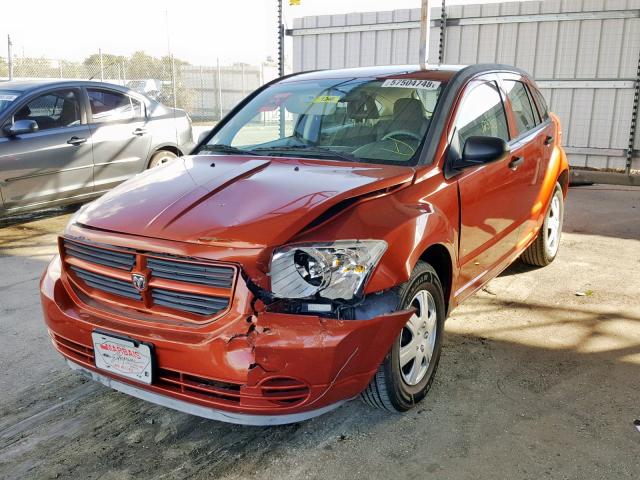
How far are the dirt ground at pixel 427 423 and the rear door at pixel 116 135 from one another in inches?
121

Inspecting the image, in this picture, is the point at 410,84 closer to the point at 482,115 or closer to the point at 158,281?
the point at 482,115

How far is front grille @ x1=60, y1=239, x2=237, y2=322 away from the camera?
2.48 meters

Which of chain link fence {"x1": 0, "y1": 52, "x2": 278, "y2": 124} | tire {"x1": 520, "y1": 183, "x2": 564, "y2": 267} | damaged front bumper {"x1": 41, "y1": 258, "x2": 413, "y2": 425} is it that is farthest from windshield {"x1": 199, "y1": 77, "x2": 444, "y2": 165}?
chain link fence {"x1": 0, "y1": 52, "x2": 278, "y2": 124}

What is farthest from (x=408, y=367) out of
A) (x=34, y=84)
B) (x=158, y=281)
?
(x=34, y=84)

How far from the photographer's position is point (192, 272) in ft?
8.25

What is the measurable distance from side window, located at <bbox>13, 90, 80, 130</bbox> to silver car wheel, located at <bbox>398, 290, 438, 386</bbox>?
5.21 m

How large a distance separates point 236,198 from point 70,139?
4.70 metres

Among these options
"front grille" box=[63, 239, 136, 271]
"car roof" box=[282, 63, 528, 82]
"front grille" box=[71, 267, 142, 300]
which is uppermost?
"car roof" box=[282, 63, 528, 82]

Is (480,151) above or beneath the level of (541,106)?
beneath

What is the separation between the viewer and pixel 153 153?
25.5 feet

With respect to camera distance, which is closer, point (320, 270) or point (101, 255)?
point (320, 270)

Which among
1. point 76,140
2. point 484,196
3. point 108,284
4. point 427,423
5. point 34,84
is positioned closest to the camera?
point 108,284

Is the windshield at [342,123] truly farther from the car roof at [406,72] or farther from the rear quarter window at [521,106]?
the rear quarter window at [521,106]

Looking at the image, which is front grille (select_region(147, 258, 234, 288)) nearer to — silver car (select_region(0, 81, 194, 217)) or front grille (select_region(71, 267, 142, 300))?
front grille (select_region(71, 267, 142, 300))
